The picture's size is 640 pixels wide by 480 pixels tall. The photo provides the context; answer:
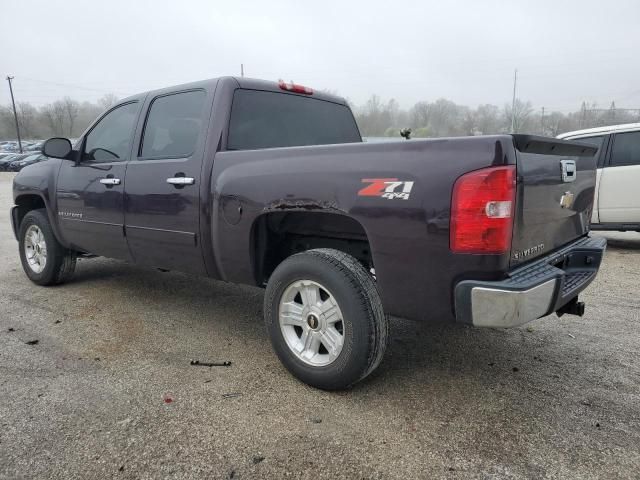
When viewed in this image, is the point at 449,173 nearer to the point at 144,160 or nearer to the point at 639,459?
the point at 639,459

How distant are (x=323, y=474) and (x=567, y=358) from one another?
2.11 m

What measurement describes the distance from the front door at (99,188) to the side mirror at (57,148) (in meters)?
0.13

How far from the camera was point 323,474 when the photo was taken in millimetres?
2164

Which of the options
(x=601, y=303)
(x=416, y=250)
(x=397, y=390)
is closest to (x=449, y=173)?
(x=416, y=250)

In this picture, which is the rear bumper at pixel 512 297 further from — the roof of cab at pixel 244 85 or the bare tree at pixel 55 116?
the bare tree at pixel 55 116

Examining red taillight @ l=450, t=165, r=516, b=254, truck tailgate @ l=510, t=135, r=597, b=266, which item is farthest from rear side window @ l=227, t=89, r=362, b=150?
truck tailgate @ l=510, t=135, r=597, b=266

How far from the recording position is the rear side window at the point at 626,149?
23.7 feet

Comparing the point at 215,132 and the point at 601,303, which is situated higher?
the point at 215,132

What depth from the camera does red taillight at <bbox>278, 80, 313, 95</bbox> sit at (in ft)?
13.2

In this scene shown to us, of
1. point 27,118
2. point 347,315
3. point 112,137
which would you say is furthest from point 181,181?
point 27,118

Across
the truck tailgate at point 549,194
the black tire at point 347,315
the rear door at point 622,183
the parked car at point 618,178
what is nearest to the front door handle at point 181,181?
the black tire at point 347,315

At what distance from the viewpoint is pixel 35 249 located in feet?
17.6

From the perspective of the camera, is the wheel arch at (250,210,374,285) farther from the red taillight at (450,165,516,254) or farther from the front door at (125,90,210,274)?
the red taillight at (450,165,516,254)

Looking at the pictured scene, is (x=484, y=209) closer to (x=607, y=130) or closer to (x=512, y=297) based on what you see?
(x=512, y=297)
